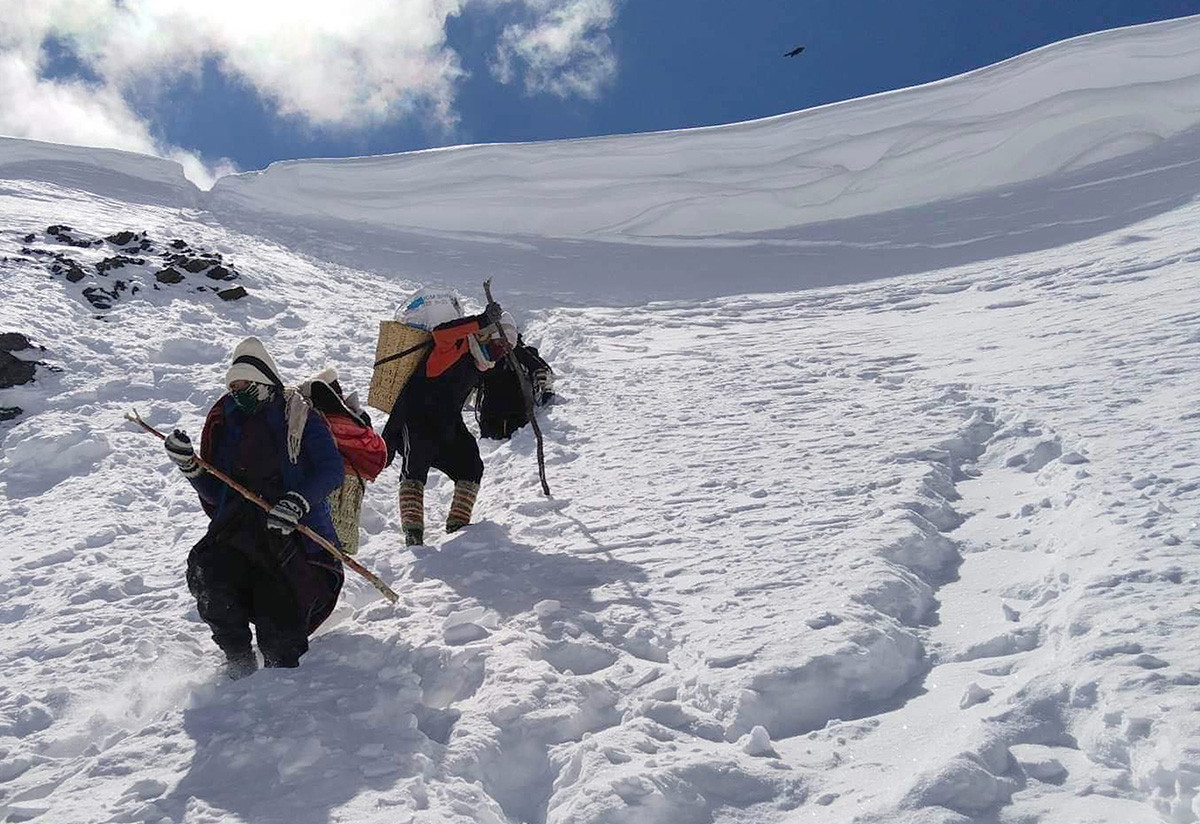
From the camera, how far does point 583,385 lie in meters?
8.16

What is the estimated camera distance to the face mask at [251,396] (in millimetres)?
4004

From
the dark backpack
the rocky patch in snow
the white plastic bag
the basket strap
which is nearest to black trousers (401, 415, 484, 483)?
the basket strap

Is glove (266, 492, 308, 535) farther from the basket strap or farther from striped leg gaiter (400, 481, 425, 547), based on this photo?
the basket strap

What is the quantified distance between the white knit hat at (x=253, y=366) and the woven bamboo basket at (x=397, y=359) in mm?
1696

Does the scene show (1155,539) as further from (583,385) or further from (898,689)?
(583,385)

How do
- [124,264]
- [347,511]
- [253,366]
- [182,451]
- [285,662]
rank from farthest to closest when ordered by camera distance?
[124,264]
[347,511]
[253,366]
[285,662]
[182,451]

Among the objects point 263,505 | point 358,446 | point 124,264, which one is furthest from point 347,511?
point 124,264

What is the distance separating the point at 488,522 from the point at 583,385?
2.74m

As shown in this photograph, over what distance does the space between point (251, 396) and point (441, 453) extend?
5.56ft

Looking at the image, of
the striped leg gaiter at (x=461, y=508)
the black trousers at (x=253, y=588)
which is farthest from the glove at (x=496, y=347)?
the black trousers at (x=253, y=588)

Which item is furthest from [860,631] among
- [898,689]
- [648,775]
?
[648,775]

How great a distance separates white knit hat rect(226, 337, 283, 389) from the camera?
394 cm

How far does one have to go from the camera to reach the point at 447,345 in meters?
5.69

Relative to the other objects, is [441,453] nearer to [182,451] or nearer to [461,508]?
[461,508]
